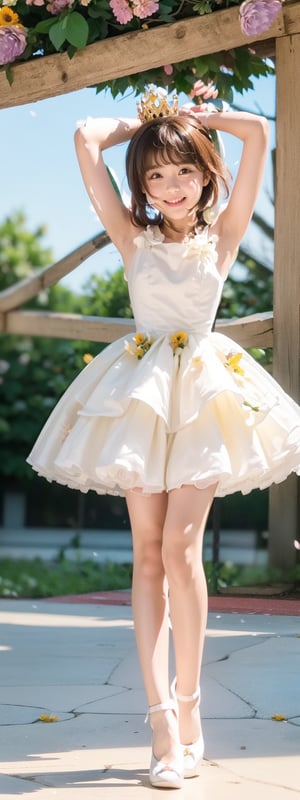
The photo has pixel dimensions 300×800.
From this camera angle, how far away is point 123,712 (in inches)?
114

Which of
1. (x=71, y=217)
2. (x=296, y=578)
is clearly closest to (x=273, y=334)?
(x=296, y=578)

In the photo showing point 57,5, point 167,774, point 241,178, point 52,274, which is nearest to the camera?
point 167,774

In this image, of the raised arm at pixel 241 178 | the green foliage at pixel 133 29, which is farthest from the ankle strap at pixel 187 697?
the green foliage at pixel 133 29

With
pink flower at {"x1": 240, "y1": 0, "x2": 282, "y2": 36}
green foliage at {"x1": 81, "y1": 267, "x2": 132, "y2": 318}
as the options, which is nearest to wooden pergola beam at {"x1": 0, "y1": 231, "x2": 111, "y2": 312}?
green foliage at {"x1": 81, "y1": 267, "x2": 132, "y2": 318}

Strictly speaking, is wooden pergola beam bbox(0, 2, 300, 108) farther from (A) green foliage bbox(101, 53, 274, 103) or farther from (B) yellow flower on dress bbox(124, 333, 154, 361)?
(B) yellow flower on dress bbox(124, 333, 154, 361)

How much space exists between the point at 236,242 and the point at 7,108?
233cm

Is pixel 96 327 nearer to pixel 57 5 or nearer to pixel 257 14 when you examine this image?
pixel 57 5

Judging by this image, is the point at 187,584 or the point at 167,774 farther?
the point at 187,584

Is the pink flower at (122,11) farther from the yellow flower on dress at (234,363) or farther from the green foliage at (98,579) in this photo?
the green foliage at (98,579)

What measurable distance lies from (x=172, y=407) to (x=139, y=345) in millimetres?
169

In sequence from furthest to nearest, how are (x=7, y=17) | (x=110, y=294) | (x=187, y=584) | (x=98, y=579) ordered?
(x=98, y=579), (x=110, y=294), (x=7, y=17), (x=187, y=584)

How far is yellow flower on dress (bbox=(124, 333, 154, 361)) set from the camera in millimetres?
2512

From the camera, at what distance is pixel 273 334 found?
483 cm

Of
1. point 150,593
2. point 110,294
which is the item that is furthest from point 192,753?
point 110,294
